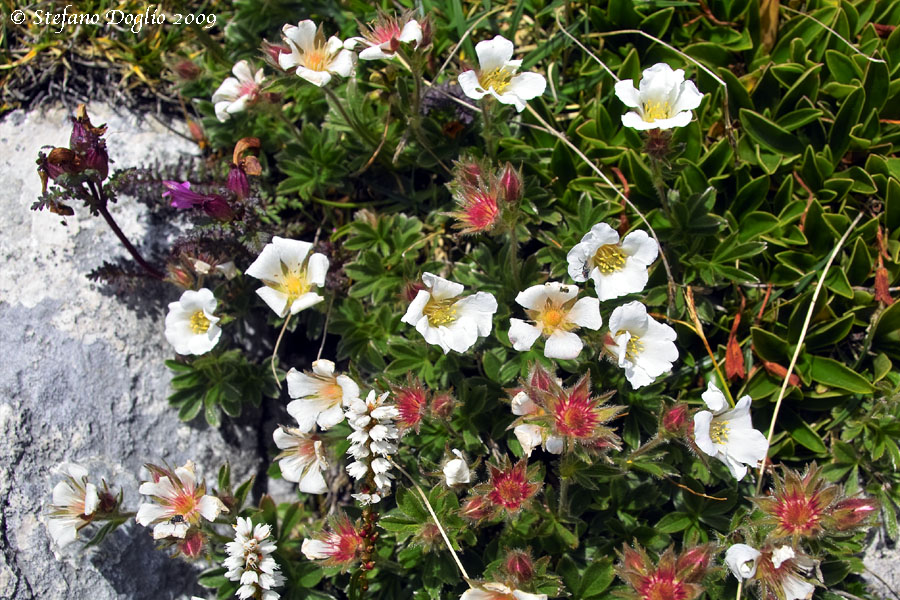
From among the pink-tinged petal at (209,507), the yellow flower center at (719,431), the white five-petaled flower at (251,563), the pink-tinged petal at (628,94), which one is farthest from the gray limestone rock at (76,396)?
the pink-tinged petal at (628,94)

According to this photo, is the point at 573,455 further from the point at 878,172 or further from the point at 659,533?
the point at 878,172

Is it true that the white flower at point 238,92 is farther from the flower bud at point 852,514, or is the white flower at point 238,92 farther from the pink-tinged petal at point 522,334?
the flower bud at point 852,514

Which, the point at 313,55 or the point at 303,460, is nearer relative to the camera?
the point at 303,460

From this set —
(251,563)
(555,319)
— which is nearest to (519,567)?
(555,319)

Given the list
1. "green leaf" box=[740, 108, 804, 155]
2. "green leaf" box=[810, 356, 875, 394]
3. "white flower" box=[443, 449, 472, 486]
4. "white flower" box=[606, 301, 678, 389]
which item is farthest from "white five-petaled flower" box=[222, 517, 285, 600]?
"green leaf" box=[740, 108, 804, 155]

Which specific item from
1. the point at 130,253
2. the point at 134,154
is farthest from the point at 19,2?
the point at 130,253

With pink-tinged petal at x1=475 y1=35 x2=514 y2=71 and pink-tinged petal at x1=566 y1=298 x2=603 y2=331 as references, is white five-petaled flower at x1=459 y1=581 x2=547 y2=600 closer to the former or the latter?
pink-tinged petal at x1=566 y1=298 x2=603 y2=331

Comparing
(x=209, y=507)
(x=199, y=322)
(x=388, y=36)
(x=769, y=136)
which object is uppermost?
(x=388, y=36)

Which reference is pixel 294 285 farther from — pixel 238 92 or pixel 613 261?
pixel 613 261
